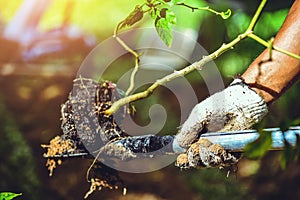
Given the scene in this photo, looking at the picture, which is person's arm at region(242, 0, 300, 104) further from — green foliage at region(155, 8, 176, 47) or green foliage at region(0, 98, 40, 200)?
green foliage at region(0, 98, 40, 200)

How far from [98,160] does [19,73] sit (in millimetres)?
647

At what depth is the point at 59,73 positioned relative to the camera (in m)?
1.75

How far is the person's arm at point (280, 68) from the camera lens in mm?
1021

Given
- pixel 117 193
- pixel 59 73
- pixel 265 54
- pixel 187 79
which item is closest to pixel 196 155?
pixel 265 54

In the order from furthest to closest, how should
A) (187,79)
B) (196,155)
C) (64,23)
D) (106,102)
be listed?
(64,23)
(187,79)
(106,102)
(196,155)

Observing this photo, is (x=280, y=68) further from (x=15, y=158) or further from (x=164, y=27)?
(x=15, y=158)

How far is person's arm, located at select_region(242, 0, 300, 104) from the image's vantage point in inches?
40.2

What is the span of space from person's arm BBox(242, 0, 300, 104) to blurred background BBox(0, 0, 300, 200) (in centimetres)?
33

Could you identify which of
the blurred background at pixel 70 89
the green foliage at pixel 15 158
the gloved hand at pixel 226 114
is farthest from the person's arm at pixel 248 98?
the green foliage at pixel 15 158

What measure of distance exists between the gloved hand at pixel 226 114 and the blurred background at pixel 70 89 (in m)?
0.32

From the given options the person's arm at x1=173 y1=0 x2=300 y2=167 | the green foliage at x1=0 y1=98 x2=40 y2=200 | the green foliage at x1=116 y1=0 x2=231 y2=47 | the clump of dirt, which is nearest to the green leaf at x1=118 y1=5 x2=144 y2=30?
the green foliage at x1=116 y1=0 x2=231 y2=47

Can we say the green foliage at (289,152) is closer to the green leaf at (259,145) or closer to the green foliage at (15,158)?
the green leaf at (259,145)

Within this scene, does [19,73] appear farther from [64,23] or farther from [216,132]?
[216,132]

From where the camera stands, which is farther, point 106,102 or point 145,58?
point 145,58
